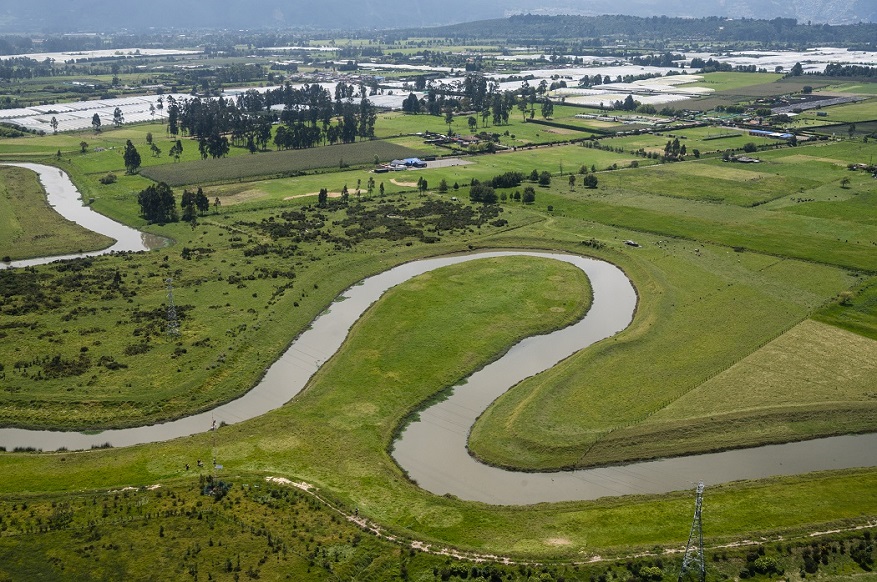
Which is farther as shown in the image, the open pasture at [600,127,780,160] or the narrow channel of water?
the open pasture at [600,127,780,160]

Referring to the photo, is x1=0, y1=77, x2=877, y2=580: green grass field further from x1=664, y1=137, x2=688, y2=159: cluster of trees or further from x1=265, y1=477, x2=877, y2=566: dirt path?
x1=664, y1=137, x2=688, y2=159: cluster of trees

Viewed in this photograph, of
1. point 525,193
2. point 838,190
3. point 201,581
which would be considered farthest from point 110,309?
point 838,190

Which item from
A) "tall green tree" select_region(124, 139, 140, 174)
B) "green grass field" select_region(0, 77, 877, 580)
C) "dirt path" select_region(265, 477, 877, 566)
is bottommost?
"dirt path" select_region(265, 477, 877, 566)

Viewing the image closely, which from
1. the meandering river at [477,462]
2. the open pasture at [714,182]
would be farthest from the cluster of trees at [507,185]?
the meandering river at [477,462]

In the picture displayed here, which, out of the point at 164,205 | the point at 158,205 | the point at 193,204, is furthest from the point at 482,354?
the point at 158,205

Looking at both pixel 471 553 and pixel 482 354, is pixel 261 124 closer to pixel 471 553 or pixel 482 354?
pixel 482 354

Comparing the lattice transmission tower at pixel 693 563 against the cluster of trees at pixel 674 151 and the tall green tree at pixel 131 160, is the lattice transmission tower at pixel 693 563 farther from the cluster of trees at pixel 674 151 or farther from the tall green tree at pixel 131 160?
the tall green tree at pixel 131 160

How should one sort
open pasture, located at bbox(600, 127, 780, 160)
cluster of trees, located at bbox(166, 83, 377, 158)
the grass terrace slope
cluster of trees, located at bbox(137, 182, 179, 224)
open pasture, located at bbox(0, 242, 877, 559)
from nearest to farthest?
open pasture, located at bbox(0, 242, 877, 559) → cluster of trees, located at bbox(137, 182, 179, 224) → the grass terrace slope → open pasture, located at bbox(600, 127, 780, 160) → cluster of trees, located at bbox(166, 83, 377, 158)

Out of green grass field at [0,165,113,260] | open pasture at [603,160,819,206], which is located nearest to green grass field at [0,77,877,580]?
open pasture at [603,160,819,206]
